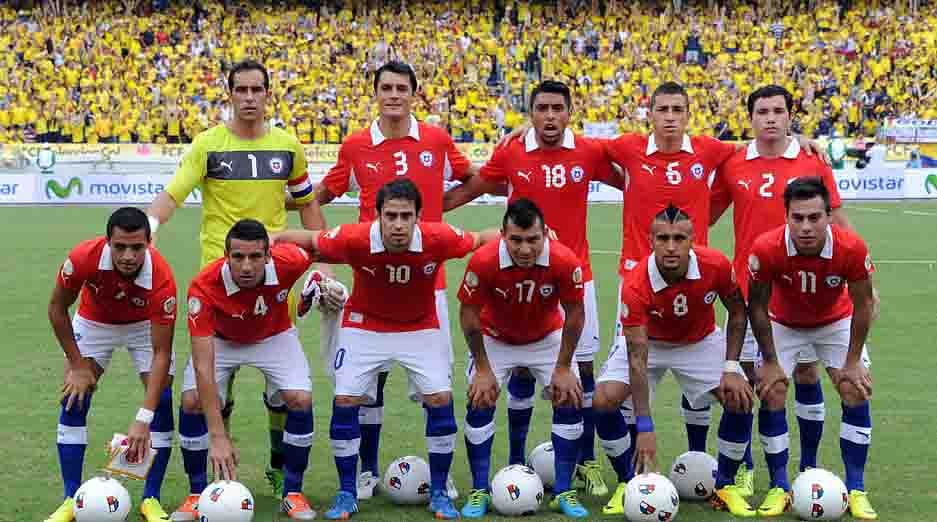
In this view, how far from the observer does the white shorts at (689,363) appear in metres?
7.02

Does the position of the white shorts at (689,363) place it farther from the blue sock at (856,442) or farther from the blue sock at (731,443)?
the blue sock at (856,442)

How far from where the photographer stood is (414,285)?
23.1ft

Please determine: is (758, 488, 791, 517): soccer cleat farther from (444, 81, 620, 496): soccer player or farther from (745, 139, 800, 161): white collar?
(745, 139, 800, 161): white collar

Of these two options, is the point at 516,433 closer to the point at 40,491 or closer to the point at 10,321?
the point at 40,491

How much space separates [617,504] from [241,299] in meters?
2.25

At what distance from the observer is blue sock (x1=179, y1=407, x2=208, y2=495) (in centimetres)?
683

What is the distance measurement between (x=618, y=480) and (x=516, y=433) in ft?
2.17

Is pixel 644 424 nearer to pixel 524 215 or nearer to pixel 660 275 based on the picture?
pixel 660 275

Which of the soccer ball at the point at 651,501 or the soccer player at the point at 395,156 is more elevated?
the soccer player at the point at 395,156

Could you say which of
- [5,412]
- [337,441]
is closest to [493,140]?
[5,412]

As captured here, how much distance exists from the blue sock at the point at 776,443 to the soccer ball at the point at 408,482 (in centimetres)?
184

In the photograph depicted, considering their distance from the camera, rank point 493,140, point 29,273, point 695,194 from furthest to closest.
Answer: point 493,140
point 29,273
point 695,194

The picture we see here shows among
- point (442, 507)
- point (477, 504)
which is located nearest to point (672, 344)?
point (477, 504)

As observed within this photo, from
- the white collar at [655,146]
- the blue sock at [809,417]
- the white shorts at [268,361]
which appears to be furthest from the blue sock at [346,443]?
the blue sock at [809,417]
